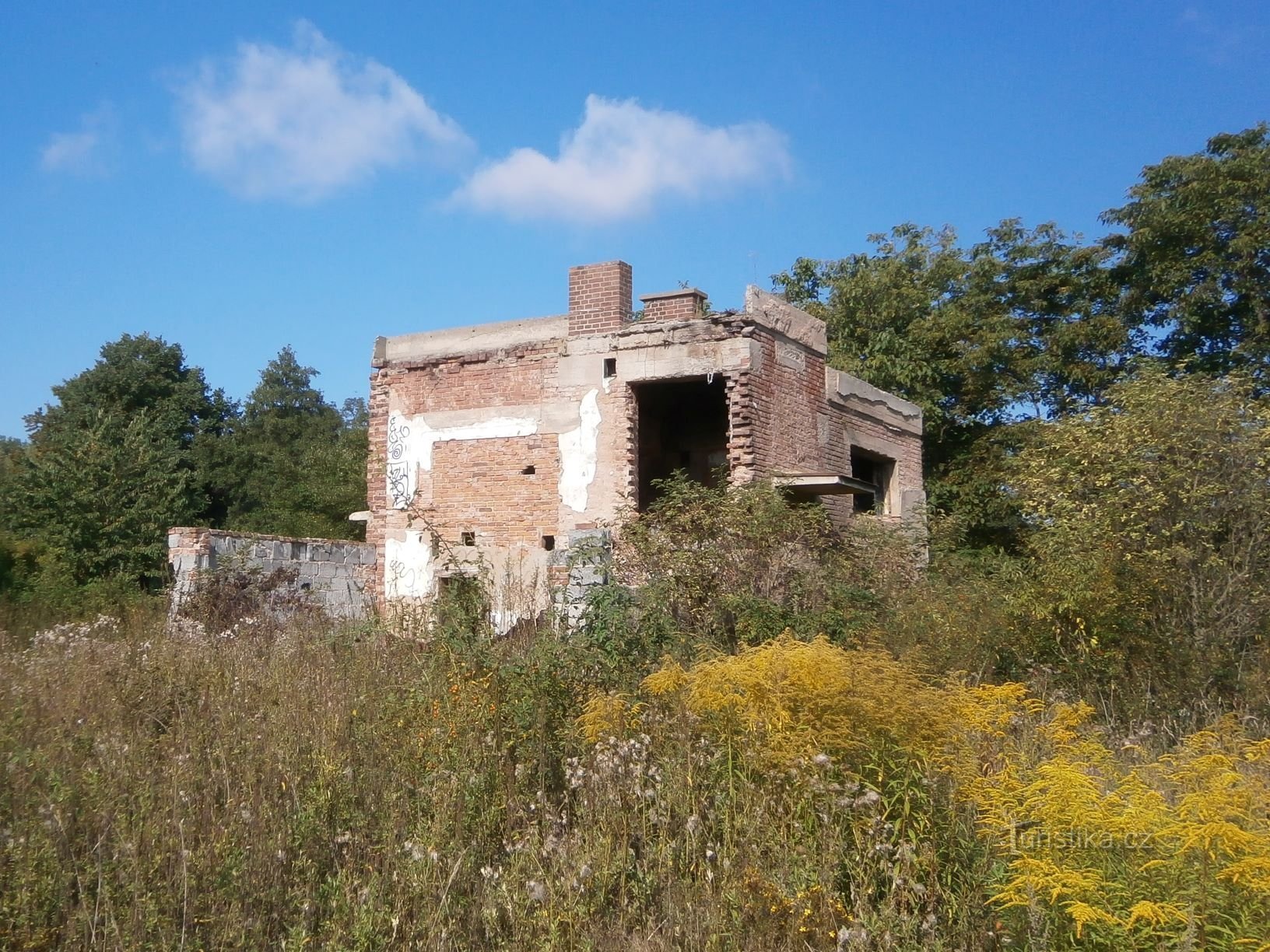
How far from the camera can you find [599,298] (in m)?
14.5

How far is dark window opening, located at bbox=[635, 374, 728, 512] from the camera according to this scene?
1680 cm

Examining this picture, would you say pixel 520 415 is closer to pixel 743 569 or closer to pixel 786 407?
pixel 786 407

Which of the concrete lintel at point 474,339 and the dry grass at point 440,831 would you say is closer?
the dry grass at point 440,831

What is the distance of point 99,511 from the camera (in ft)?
92.4

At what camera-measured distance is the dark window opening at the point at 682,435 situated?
661 inches

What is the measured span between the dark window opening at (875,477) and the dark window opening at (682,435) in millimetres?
2444

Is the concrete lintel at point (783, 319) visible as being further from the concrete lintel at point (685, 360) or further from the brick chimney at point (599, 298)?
the brick chimney at point (599, 298)

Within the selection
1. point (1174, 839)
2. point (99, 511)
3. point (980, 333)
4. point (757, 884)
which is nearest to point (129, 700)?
point (757, 884)

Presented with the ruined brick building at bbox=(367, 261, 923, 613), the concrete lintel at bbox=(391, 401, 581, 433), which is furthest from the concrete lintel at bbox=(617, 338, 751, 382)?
the concrete lintel at bbox=(391, 401, 581, 433)

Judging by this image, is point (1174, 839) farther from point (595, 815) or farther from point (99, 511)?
point (99, 511)

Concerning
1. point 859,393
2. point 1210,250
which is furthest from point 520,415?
point 1210,250

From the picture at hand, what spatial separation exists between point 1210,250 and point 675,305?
13.8 metres

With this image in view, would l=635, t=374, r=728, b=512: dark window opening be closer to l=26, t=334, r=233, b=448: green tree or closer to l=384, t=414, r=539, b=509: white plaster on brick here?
l=384, t=414, r=539, b=509: white plaster on brick

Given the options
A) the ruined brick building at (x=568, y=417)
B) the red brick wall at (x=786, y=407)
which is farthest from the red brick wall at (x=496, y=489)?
the red brick wall at (x=786, y=407)
